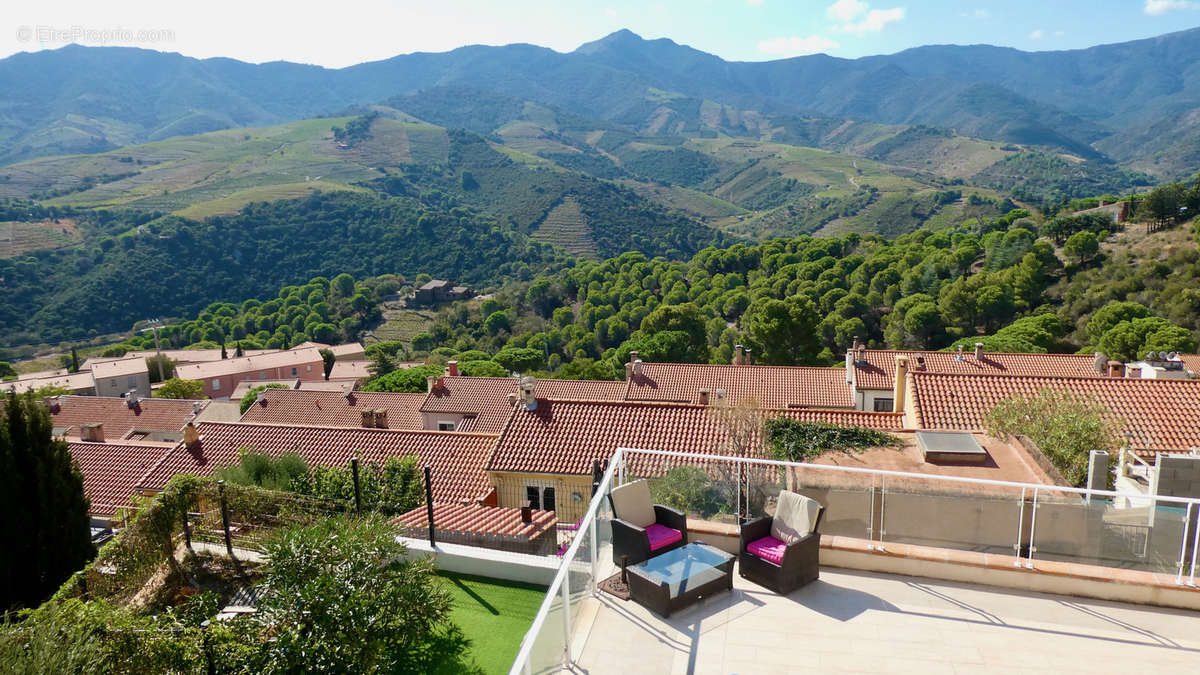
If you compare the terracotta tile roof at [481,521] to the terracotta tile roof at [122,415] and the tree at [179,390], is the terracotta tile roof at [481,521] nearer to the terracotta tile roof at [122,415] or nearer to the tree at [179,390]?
the terracotta tile roof at [122,415]

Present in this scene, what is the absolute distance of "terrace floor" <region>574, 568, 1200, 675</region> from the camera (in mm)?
5477

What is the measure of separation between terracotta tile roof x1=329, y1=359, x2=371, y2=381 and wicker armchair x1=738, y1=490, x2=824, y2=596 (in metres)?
68.8

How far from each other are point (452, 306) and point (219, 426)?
95396 millimetres

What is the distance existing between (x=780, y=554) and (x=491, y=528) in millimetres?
5841

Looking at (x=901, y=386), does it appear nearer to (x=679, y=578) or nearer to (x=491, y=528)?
(x=491, y=528)

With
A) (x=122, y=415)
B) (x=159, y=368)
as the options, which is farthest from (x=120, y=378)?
(x=122, y=415)

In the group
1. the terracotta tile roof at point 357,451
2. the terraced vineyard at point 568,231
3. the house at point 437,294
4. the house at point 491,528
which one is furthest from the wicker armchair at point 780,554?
the terraced vineyard at point 568,231

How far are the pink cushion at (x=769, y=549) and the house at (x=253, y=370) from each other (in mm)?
68774

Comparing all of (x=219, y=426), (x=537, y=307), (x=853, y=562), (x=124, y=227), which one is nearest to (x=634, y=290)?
(x=537, y=307)

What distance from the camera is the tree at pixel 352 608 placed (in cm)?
662

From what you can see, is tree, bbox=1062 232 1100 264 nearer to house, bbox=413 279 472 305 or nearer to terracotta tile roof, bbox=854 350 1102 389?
terracotta tile roof, bbox=854 350 1102 389

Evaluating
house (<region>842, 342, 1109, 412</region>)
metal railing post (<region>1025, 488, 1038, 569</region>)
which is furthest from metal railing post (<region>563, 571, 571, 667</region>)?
house (<region>842, 342, 1109, 412</region>)

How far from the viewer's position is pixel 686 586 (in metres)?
6.10

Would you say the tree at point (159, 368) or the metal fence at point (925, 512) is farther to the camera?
the tree at point (159, 368)
